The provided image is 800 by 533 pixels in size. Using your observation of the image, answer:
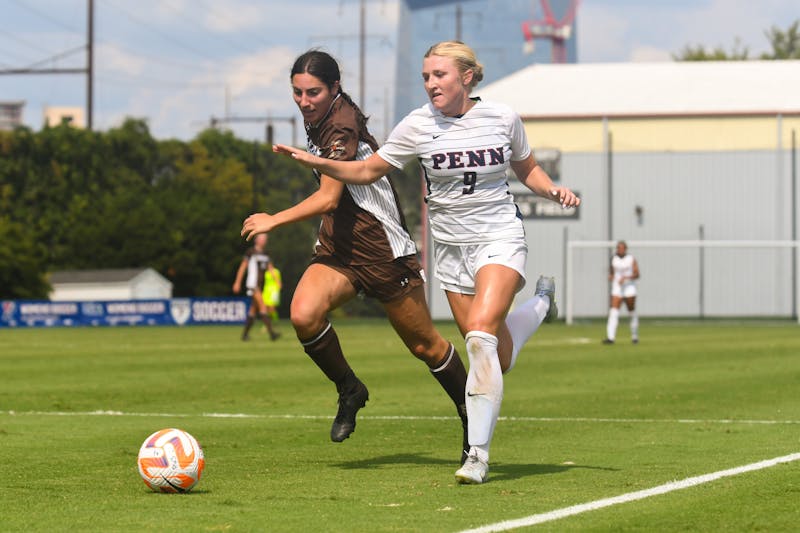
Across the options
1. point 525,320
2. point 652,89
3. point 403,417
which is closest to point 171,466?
point 525,320

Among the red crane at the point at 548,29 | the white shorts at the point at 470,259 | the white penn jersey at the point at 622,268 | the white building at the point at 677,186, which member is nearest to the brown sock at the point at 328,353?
the white shorts at the point at 470,259

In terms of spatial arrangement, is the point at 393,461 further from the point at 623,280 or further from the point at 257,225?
the point at 623,280

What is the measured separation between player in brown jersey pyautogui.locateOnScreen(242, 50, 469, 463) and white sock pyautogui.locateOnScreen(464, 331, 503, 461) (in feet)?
3.50

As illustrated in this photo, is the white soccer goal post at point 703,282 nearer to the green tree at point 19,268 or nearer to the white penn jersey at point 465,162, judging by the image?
the green tree at point 19,268

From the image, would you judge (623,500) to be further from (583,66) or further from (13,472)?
(583,66)

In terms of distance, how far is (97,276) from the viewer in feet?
213

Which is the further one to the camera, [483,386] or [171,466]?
[483,386]

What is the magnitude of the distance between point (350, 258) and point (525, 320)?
3.56 feet

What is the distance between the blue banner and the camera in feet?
149

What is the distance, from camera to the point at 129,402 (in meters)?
14.3

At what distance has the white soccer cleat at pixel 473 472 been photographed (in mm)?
7535

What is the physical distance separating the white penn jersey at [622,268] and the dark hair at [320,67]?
2238cm

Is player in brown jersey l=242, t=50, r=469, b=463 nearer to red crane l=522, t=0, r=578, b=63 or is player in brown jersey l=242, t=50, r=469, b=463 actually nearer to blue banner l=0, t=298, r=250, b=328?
blue banner l=0, t=298, r=250, b=328

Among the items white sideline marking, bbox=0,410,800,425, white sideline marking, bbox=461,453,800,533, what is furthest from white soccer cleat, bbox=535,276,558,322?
white sideline marking, bbox=0,410,800,425
